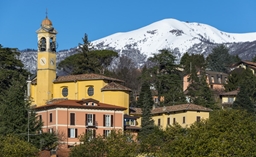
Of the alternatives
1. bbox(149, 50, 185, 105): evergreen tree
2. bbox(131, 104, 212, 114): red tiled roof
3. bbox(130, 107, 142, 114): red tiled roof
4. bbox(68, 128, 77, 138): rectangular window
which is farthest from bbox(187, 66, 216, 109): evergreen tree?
bbox(68, 128, 77, 138): rectangular window

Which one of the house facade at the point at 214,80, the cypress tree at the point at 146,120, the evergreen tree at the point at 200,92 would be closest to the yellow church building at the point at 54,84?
the cypress tree at the point at 146,120

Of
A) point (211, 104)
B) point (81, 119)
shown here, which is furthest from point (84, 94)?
point (211, 104)

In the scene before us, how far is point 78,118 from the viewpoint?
101m

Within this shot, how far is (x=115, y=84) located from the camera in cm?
10850

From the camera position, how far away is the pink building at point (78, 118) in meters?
99.5

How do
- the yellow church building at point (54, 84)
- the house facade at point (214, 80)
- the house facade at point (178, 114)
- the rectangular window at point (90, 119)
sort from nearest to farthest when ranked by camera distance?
1. the rectangular window at point (90, 119)
2. the house facade at point (178, 114)
3. the yellow church building at point (54, 84)
4. the house facade at point (214, 80)

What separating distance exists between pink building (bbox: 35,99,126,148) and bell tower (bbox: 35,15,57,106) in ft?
19.2

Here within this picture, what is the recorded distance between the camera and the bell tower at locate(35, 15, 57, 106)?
4309 inches

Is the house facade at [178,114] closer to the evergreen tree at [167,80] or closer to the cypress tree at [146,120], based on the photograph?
the cypress tree at [146,120]

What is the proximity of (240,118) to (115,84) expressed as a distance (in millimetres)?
20778

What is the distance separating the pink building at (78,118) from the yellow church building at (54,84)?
16.2 feet

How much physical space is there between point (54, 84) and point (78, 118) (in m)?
10.4

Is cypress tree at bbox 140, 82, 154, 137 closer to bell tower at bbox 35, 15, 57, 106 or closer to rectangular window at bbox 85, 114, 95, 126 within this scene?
rectangular window at bbox 85, 114, 95, 126

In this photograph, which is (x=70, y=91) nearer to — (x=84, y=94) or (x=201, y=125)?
(x=84, y=94)
